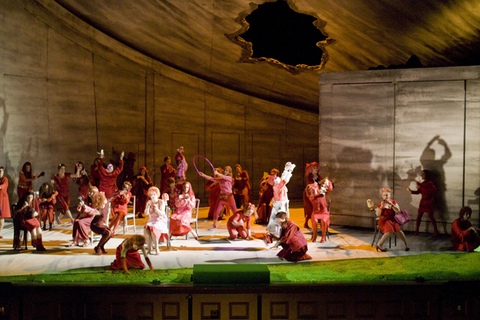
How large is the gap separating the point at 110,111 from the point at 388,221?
26.6ft

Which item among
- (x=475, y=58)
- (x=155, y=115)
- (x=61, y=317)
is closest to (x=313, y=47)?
(x=475, y=58)

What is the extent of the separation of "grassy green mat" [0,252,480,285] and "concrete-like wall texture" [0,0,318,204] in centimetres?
630

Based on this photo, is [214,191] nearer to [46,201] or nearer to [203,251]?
[203,251]

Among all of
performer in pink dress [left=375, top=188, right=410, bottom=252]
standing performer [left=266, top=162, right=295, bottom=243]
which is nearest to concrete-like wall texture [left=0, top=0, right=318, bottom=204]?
standing performer [left=266, top=162, right=295, bottom=243]

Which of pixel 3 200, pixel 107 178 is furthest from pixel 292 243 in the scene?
pixel 3 200

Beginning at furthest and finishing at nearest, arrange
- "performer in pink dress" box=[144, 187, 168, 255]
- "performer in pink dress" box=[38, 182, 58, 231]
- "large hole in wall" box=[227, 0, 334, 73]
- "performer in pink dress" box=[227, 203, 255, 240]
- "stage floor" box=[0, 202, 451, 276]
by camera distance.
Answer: "large hole in wall" box=[227, 0, 334, 73], "performer in pink dress" box=[38, 182, 58, 231], "performer in pink dress" box=[227, 203, 255, 240], "performer in pink dress" box=[144, 187, 168, 255], "stage floor" box=[0, 202, 451, 276]

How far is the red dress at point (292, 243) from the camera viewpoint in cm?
688

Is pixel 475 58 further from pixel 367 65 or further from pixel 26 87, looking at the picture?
pixel 26 87

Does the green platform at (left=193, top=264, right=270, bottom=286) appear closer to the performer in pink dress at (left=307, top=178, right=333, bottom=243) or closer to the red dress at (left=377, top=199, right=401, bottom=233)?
the red dress at (left=377, top=199, right=401, bottom=233)

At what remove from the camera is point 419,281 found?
508 centimetres

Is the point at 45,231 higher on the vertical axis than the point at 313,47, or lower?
lower

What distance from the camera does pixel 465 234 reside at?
25.0 ft

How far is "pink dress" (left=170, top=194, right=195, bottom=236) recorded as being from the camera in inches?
319

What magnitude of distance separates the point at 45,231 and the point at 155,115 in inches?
200
